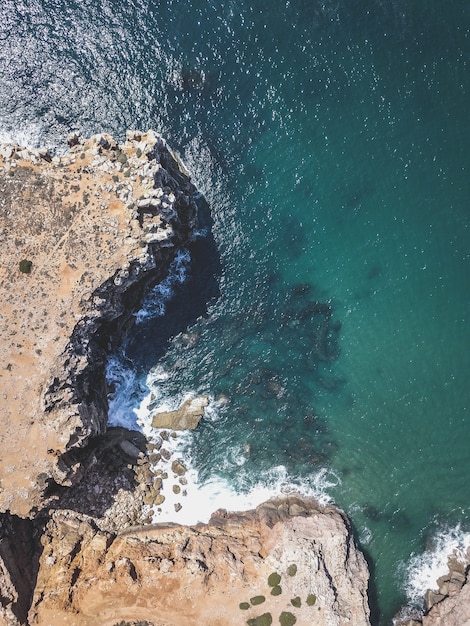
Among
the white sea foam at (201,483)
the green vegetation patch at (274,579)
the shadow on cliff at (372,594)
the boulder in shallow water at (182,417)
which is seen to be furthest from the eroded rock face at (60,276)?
the shadow on cliff at (372,594)

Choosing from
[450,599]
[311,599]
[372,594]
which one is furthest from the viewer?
[372,594]

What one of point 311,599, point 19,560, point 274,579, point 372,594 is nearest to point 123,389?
point 19,560

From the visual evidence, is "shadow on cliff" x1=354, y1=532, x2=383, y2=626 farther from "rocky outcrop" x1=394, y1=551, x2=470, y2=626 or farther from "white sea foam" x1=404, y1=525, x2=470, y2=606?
"white sea foam" x1=404, y1=525, x2=470, y2=606

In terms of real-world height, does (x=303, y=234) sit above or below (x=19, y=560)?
above

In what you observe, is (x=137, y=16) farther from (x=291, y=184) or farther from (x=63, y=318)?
(x=63, y=318)

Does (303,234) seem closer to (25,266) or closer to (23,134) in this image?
(25,266)

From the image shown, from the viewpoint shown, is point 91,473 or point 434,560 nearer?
point 91,473

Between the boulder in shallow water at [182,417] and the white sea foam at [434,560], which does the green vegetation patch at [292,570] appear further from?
the boulder in shallow water at [182,417]
